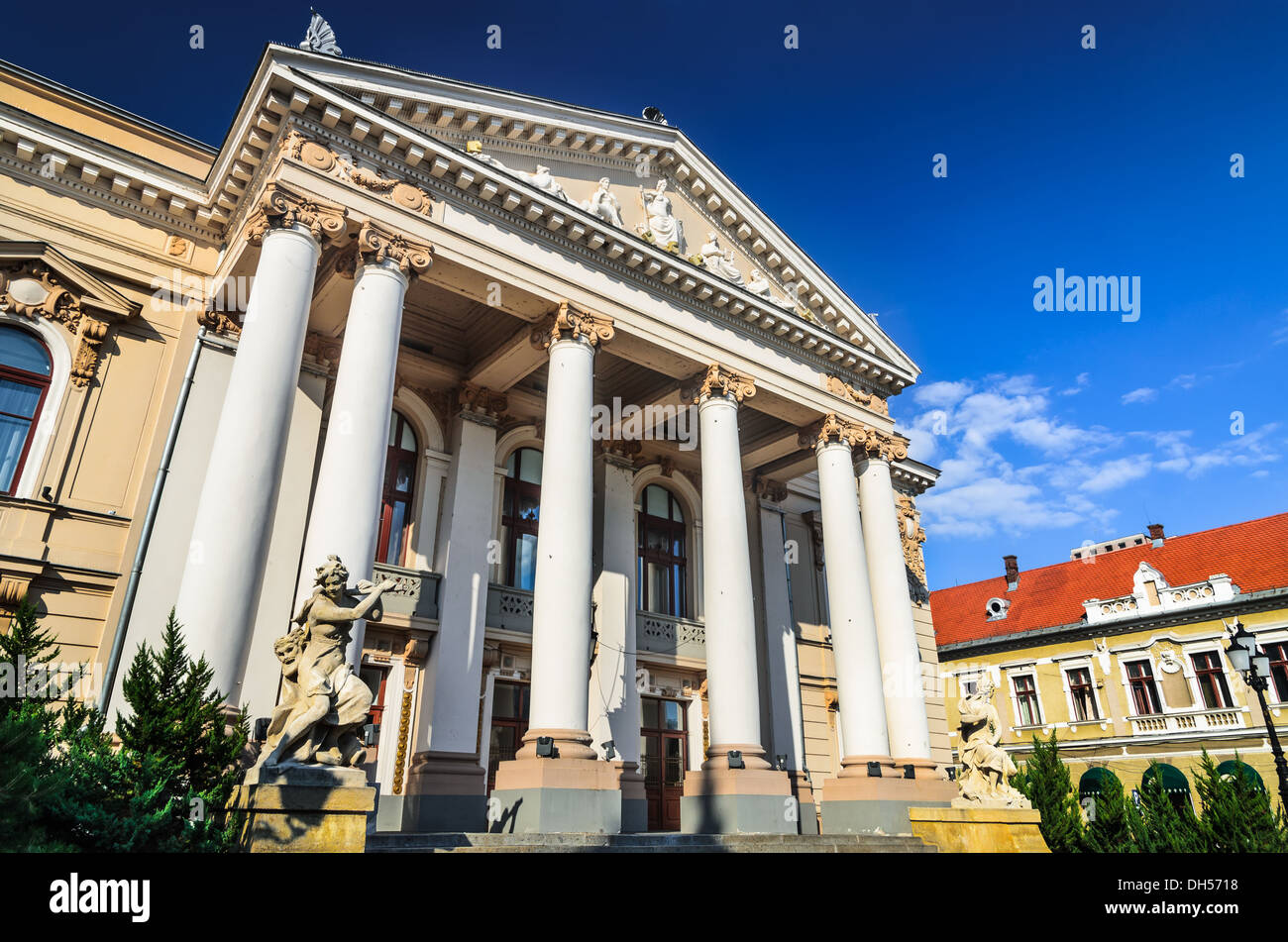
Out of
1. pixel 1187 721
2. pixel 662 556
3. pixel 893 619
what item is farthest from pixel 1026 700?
pixel 662 556

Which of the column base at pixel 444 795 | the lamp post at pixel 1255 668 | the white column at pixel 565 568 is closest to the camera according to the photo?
the white column at pixel 565 568

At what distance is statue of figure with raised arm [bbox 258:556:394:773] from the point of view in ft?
23.8

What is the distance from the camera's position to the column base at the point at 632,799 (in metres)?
15.9

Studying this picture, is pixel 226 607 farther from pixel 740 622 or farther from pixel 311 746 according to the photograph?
pixel 740 622

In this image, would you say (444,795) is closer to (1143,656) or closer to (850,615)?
(850,615)

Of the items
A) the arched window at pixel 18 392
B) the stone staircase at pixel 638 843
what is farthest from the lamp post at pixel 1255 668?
the arched window at pixel 18 392

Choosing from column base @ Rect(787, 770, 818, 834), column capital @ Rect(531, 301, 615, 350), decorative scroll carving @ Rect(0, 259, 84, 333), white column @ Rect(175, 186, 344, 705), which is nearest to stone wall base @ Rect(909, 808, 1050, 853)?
column base @ Rect(787, 770, 818, 834)

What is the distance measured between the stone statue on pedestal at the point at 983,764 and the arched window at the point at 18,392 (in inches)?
579

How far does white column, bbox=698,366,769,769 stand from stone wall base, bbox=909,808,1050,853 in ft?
10.0

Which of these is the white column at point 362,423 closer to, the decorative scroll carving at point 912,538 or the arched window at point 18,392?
the arched window at point 18,392

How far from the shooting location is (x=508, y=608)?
16.5 metres

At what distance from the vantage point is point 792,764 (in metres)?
19.0
